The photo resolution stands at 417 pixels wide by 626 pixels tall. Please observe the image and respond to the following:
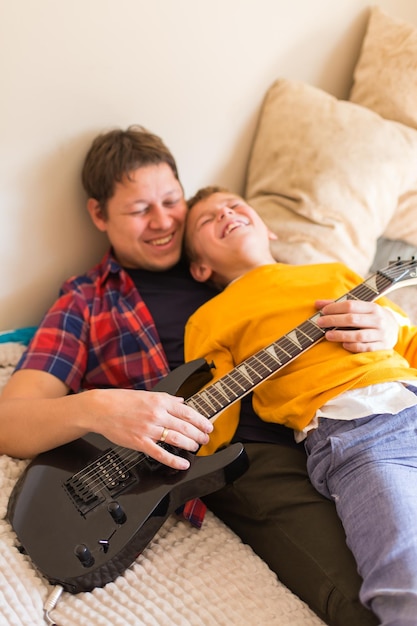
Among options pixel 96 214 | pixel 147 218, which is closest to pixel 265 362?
pixel 147 218

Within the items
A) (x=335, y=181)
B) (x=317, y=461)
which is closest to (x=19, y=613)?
(x=317, y=461)

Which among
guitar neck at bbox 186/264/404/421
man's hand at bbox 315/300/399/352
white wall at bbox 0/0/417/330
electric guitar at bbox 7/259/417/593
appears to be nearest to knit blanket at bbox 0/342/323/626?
electric guitar at bbox 7/259/417/593

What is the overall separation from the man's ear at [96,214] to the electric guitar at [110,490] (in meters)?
0.50

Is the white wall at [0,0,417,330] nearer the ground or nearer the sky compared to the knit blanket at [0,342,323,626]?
nearer the sky

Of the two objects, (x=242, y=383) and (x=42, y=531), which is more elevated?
(x=242, y=383)

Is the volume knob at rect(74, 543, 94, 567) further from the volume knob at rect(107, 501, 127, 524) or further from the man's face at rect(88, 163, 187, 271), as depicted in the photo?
the man's face at rect(88, 163, 187, 271)

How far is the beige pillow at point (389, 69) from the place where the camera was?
177cm

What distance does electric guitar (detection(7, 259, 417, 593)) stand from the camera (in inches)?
38.9

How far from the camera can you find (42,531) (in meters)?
1.02

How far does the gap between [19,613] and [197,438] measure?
379mm

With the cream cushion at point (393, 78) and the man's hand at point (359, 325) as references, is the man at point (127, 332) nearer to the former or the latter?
the man's hand at point (359, 325)

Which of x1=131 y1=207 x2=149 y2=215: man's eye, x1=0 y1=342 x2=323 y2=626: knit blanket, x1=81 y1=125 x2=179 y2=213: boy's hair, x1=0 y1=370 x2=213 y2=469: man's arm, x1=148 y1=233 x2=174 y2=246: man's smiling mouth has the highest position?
x1=81 y1=125 x2=179 y2=213: boy's hair

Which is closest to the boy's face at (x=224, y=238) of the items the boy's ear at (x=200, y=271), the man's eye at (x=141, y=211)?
the boy's ear at (x=200, y=271)

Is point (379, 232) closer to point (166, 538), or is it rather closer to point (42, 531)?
point (166, 538)
